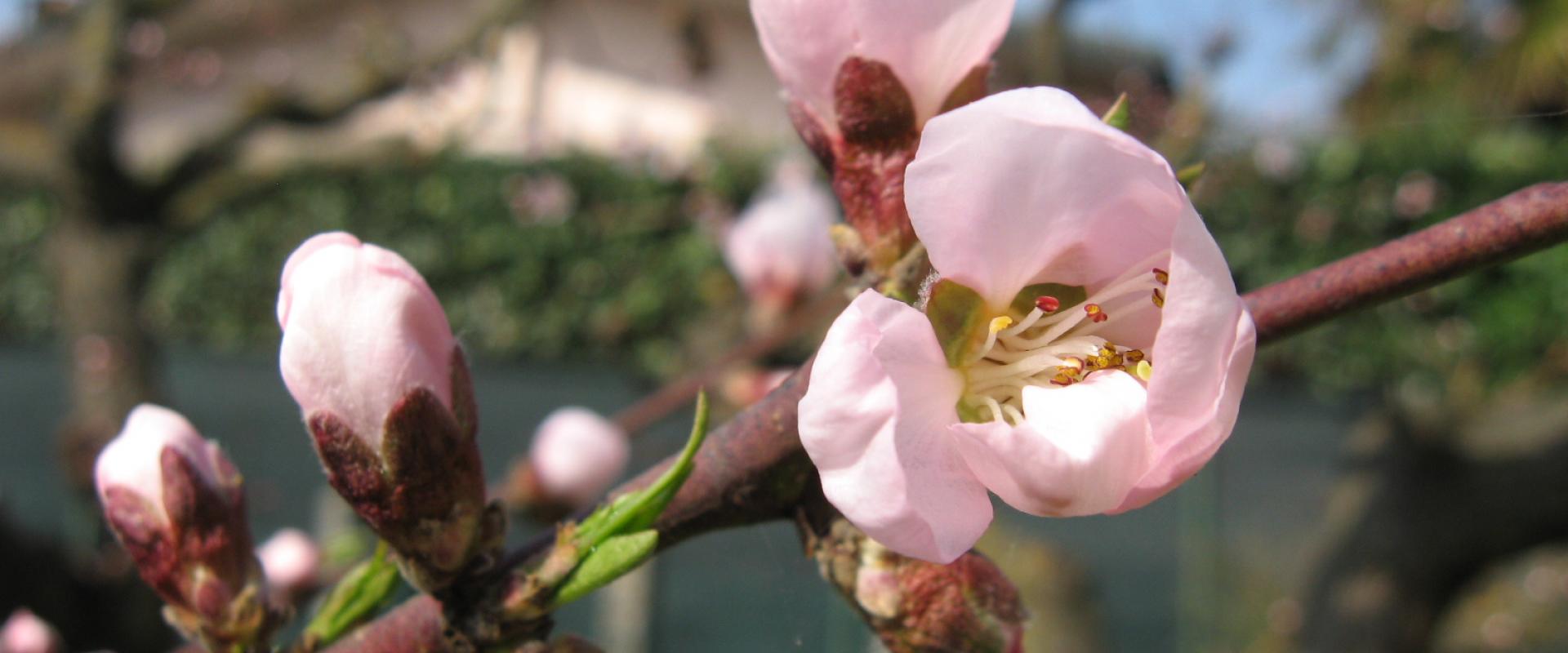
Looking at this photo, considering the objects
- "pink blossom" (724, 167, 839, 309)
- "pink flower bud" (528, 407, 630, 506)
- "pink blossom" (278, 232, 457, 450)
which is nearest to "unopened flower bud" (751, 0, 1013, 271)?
"pink blossom" (278, 232, 457, 450)

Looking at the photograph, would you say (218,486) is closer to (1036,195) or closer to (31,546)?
(1036,195)

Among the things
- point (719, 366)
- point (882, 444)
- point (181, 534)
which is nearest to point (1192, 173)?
point (882, 444)

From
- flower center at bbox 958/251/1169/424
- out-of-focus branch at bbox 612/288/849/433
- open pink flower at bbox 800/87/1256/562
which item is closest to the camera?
open pink flower at bbox 800/87/1256/562

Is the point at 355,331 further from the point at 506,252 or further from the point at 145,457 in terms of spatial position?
the point at 506,252

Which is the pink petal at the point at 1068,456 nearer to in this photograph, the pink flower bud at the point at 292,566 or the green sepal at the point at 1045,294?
the green sepal at the point at 1045,294

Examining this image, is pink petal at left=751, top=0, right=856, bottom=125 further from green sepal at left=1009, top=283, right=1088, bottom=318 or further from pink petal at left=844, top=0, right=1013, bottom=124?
green sepal at left=1009, top=283, right=1088, bottom=318

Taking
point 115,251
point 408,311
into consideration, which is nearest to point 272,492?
point 115,251

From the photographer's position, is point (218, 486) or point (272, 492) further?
point (272, 492)
